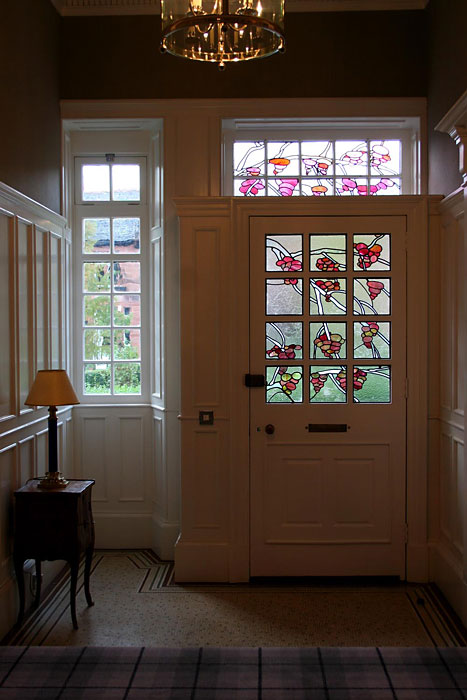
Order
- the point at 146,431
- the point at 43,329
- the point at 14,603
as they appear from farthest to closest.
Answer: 1. the point at 146,431
2. the point at 43,329
3. the point at 14,603

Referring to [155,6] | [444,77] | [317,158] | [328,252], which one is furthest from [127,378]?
[444,77]

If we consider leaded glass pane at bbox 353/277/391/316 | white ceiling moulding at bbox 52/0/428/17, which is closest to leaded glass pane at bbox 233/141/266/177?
white ceiling moulding at bbox 52/0/428/17

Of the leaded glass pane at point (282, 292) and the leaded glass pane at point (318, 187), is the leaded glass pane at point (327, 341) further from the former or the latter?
the leaded glass pane at point (318, 187)

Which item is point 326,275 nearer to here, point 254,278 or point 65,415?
point 254,278

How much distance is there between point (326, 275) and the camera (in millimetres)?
4031

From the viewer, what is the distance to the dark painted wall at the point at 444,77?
142 inches

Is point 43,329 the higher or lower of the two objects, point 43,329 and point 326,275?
the lower

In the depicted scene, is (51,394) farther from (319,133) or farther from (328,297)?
(319,133)

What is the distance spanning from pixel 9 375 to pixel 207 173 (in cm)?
193

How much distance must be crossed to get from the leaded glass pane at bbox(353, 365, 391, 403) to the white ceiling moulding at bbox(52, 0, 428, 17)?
7.86ft

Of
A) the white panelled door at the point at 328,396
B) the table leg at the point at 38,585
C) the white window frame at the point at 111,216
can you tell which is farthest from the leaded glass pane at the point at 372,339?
the table leg at the point at 38,585

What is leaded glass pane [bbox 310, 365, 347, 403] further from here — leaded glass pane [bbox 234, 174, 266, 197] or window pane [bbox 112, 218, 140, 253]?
window pane [bbox 112, 218, 140, 253]

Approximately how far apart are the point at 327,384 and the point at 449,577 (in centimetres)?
132

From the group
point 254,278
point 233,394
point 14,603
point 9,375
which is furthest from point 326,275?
point 14,603
